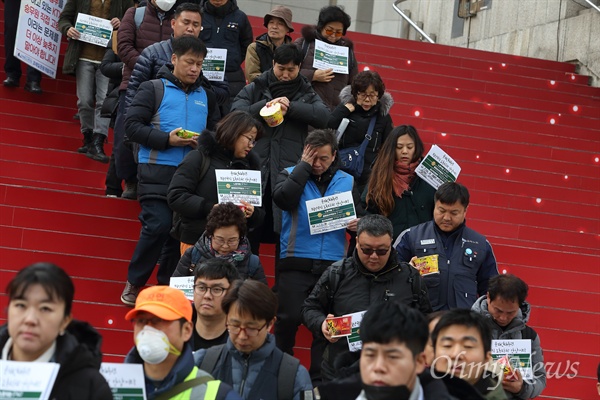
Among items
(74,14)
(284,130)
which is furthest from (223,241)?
(74,14)

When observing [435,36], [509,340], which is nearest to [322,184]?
[509,340]

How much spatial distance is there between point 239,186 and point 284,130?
1.23 m

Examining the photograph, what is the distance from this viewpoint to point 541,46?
16.9m

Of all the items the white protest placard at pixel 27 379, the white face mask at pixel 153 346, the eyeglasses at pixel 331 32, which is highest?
the eyeglasses at pixel 331 32

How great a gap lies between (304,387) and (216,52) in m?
4.45

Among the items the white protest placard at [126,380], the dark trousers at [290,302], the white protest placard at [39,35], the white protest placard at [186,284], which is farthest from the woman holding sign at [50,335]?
the white protest placard at [39,35]

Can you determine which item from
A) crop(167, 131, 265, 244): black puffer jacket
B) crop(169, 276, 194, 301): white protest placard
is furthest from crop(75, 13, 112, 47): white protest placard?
crop(169, 276, 194, 301): white protest placard

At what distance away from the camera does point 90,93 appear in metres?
10.9

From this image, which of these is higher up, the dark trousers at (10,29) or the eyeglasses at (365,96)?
the dark trousers at (10,29)

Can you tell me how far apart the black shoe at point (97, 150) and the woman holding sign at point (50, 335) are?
6.57 meters

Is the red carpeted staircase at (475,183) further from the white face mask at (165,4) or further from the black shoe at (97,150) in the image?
the white face mask at (165,4)

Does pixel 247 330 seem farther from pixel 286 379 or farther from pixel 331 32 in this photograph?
pixel 331 32

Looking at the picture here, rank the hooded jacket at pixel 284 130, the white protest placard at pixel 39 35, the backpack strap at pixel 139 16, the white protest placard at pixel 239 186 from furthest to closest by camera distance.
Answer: the white protest placard at pixel 39 35 → the backpack strap at pixel 139 16 → the hooded jacket at pixel 284 130 → the white protest placard at pixel 239 186

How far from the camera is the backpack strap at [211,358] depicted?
5.50 metres
